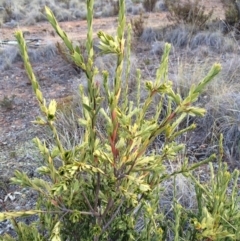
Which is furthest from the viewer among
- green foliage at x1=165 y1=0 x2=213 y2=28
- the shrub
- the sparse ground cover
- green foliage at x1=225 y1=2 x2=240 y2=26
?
the shrub

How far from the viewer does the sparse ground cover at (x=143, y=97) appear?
3549mm

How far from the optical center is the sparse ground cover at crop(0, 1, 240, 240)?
3.55m

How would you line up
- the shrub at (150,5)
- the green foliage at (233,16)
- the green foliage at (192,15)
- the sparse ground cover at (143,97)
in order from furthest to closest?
the shrub at (150,5) < the green foliage at (192,15) < the green foliage at (233,16) < the sparse ground cover at (143,97)

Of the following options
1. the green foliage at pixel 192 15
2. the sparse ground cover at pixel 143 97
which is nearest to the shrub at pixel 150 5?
the sparse ground cover at pixel 143 97

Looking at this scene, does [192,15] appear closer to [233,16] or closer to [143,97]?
[233,16]

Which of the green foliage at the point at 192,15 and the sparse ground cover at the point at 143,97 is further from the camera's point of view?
the green foliage at the point at 192,15

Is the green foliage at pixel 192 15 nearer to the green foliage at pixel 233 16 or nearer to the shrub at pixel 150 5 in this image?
the green foliage at pixel 233 16

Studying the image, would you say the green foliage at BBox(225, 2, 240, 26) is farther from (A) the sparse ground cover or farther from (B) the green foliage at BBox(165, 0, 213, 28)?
(B) the green foliage at BBox(165, 0, 213, 28)

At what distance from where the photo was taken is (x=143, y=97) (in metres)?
4.56

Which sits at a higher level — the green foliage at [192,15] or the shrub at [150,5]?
the green foliage at [192,15]

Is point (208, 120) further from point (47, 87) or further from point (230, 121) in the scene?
point (47, 87)

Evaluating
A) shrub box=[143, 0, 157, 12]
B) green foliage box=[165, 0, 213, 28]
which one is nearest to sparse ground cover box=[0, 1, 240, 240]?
green foliage box=[165, 0, 213, 28]

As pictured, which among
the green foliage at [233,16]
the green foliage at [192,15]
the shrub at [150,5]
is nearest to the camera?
the green foliage at [233,16]

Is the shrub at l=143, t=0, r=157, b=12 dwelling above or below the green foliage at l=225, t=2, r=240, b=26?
below
